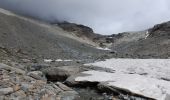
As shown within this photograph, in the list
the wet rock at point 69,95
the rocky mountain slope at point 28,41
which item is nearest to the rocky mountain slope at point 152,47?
the rocky mountain slope at point 28,41

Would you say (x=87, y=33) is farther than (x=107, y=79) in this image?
Yes

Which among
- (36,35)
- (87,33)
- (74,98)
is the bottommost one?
(74,98)

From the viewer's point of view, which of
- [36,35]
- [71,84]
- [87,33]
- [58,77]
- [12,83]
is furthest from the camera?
[87,33]

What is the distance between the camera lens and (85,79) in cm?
1895

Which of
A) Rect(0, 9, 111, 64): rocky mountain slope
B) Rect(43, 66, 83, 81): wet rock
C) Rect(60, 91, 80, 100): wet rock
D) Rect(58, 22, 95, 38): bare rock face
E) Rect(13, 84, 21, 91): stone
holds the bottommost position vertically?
Rect(60, 91, 80, 100): wet rock

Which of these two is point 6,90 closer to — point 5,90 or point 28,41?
point 5,90

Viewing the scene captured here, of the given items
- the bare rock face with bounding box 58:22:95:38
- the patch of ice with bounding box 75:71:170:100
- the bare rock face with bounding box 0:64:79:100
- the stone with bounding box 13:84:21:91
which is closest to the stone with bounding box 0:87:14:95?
the bare rock face with bounding box 0:64:79:100

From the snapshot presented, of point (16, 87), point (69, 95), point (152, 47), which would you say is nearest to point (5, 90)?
point (16, 87)

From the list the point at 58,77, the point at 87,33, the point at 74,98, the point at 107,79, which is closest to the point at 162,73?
the point at 107,79

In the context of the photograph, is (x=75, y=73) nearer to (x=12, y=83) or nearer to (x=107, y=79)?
(x=107, y=79)

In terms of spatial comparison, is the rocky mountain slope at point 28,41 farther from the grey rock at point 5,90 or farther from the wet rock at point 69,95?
the grey rock at point 5,90

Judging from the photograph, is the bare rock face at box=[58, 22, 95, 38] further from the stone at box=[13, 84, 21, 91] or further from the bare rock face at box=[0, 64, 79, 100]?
the stone at box=[13, 84, 21, 91]

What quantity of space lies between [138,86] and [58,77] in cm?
604

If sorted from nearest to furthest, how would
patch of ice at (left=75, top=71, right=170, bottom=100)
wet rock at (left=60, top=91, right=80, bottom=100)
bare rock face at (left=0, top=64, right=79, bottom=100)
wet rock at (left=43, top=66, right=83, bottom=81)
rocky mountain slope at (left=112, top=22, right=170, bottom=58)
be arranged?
bare rock face at (left=0, top=64, right=79, bottom=100)
wet rock at (left=60, top=91, right=80, bottom=100)
patch of ice at (left=75, top=71, right=170, bottom=100)
wet rock at (left=43, top=66, right=83, bottom=81)
rocky mountain slope at (left=112, top=22, right=170, bottom=58)
